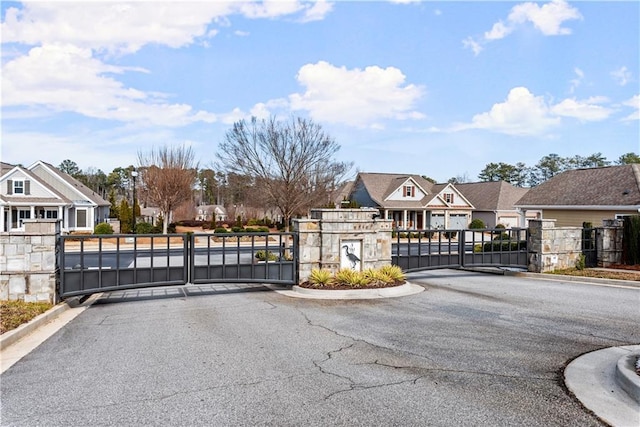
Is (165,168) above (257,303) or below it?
above

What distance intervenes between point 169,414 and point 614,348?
6.82 m

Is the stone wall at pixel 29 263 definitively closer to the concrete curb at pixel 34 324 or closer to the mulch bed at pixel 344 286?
the concrete curb at pixel 34 324

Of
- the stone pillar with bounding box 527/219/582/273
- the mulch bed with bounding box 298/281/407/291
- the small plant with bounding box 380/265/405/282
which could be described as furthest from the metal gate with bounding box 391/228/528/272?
the mulch bed with bounding box 298/281/407/291

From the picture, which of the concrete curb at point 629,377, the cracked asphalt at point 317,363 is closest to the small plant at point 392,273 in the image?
the cracked asphalt at point 317,363

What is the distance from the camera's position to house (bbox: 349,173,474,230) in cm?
4400

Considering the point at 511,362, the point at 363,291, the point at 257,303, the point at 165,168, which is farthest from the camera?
the point at 165,168

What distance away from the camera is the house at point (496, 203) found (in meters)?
45.7

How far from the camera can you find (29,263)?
10711mm

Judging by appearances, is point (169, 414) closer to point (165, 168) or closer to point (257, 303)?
point (257, 303)

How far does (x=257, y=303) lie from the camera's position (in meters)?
11.8

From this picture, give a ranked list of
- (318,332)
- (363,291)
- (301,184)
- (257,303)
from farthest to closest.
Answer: (301,184) < (363,291) < (257,303) < (318,332)

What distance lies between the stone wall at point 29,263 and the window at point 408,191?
121ft

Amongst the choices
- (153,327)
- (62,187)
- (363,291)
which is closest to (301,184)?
(62,187)

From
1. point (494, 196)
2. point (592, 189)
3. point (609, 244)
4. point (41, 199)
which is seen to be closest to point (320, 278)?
point (609, 244)
